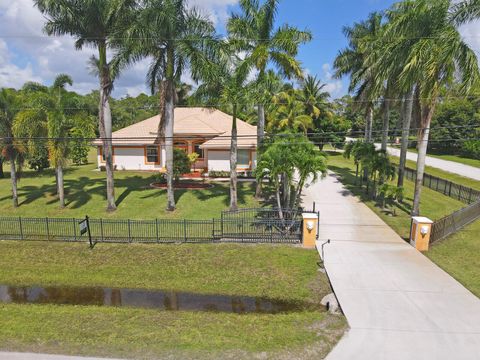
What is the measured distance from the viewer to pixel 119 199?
22812mm

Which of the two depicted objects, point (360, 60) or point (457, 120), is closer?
point (360, 60)

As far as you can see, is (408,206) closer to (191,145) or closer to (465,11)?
(465,11)

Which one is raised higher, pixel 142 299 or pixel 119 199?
pixel 119 199

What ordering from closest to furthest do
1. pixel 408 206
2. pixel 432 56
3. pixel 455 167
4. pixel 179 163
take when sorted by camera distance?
pixel 432 56 < pixel 408 206 < pixel 179 163 < pixel 455 167

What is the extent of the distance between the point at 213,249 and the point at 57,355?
739cm

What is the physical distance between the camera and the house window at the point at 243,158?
98.4 ft

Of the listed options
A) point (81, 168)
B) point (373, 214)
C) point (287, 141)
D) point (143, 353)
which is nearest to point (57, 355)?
point (143, 353)

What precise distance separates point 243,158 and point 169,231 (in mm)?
14458

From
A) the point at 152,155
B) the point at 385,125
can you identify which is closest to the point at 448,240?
the point at 385,125

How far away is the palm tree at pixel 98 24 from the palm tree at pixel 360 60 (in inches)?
593

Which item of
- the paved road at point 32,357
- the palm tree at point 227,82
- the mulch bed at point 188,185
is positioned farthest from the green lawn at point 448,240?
the paved road at point 32,357

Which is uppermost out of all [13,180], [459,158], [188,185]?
[13,180]

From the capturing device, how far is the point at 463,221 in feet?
56.3

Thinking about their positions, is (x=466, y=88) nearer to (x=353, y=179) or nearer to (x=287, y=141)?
(x=287, y=141)
